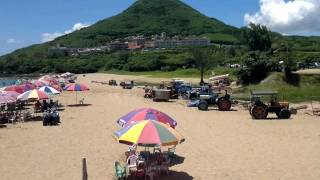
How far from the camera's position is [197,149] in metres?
16.8

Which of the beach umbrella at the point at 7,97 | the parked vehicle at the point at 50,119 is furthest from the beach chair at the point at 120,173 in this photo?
the beach umbrella at the point at 7,97

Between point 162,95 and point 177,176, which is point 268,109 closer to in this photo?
point 177,176

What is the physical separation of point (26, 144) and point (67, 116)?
9.55m

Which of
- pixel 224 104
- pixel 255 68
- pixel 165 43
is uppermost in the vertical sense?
pixel 165 43

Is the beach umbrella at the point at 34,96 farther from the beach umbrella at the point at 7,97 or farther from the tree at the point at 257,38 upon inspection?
the tree at the point at 257,38

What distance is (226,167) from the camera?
13922mm

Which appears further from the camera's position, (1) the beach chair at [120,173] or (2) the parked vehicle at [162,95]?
(2) the parked vehicle at [162,95]

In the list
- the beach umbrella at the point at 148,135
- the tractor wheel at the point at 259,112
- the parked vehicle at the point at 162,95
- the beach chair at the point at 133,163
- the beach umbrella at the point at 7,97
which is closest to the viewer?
the beach umbrella at the point at 148,135

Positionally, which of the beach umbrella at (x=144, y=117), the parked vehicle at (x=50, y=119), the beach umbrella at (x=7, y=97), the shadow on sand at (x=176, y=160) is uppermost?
the beach umbrella at (x=7, y=97)

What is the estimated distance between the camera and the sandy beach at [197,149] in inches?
527

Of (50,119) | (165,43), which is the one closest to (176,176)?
(50,119)

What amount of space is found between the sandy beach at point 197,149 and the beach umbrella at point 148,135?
131cm

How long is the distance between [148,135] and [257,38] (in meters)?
54.5

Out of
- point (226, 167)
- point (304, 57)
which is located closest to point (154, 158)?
point (226, 167)
